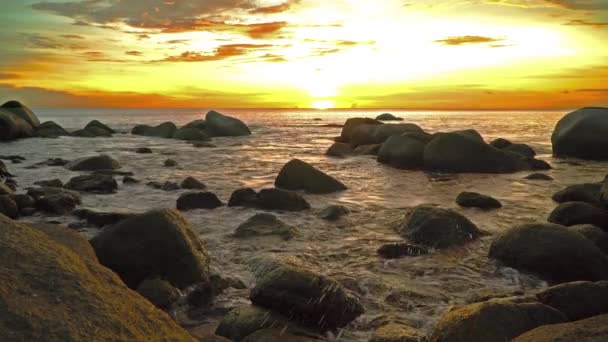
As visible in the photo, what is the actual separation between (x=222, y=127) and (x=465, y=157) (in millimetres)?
25622

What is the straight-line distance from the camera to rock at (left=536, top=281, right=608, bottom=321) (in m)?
4.65

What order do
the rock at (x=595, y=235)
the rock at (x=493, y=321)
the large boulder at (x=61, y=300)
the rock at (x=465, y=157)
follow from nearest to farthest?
the large boulder at (x=61, y=300) < the rock at (x=493, y=321) < the rock at (x=595, y=235) < the rock at (x=465, y=157)

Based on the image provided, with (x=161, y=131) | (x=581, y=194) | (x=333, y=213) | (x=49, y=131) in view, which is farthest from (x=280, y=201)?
(x=49, y=131)

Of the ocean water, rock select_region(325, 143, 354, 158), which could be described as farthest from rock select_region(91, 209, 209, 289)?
rock select_region(325, 143, 354, 158)

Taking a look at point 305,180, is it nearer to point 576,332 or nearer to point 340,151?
point 576,332

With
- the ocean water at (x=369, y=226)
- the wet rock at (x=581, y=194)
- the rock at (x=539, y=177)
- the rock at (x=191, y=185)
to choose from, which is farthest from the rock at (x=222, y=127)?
the wet rock at (x=581, y=194)

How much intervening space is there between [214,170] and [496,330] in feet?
46.7

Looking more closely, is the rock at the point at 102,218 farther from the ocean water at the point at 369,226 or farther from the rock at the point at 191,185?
the rock at the point at 191,185

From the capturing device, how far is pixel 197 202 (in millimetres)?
10438

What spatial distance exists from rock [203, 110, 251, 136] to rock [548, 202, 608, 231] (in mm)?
32170

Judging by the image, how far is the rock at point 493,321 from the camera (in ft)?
13.5

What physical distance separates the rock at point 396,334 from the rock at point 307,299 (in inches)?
20.3

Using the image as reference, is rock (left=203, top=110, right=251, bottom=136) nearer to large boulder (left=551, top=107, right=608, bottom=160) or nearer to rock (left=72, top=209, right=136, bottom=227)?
large boulder (left=551, top=107, right=608, bottom=160)

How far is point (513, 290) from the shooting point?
5824 mm
